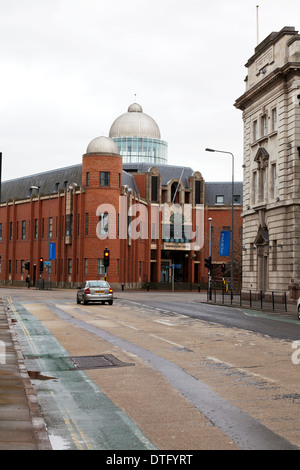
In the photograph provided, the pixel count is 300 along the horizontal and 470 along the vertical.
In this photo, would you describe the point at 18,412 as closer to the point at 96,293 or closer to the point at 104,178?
the point at 96,293

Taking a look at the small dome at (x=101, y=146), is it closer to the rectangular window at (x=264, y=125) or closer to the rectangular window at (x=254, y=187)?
the rectangular window at (x=254, y=187)

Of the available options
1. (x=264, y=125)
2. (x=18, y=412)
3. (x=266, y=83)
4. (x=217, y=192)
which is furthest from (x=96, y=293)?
(x=217, y=192)

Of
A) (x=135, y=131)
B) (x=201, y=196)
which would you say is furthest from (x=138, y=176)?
(x=135, y=131)

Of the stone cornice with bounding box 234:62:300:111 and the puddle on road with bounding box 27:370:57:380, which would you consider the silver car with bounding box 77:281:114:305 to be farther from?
the puddle on road with bounding box 27:370:57:380

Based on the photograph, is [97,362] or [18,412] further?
[97,362]

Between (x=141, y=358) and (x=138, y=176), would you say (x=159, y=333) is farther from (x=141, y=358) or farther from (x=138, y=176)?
(x=138, y=176)

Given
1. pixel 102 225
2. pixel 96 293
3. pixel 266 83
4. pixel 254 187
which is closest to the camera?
pixel 96 293

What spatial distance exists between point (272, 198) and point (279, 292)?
252 inches

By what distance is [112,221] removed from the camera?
72.5m

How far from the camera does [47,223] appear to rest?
80062 millimetres

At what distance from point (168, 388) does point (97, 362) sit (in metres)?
Result: 3.35

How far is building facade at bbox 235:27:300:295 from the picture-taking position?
3766cm

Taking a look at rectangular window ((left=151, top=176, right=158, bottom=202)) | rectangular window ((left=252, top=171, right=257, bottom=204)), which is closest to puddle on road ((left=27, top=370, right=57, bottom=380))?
rectangular window ((left=252, top=171, right=257, bottom=204))

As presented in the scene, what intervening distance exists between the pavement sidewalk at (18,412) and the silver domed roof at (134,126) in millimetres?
92006
